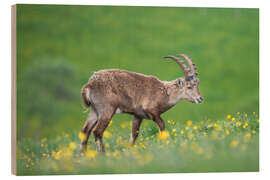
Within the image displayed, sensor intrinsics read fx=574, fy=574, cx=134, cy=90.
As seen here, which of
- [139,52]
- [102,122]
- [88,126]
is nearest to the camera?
[102,122]

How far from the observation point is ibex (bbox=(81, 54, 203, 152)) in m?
13.6

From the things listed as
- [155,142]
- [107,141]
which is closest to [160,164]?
[155,142]

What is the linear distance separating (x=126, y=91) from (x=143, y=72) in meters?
0.88

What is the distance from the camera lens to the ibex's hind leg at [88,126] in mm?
13789

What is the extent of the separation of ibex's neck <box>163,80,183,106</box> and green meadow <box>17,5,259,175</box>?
1.33 feet

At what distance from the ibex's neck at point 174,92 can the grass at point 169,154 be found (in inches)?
21.6

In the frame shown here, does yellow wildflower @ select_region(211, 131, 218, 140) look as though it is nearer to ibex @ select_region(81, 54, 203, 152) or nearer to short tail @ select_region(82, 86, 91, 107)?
ibex @ select_region(81, 54, 203, 152)

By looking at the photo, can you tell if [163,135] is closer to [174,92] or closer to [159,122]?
[159,122]

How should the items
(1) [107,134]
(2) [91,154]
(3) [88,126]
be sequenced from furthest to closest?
(1) [107,134] → (3) [88,126] → (2) [91,154]

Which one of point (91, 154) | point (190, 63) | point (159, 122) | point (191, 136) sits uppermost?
point (190, 63)

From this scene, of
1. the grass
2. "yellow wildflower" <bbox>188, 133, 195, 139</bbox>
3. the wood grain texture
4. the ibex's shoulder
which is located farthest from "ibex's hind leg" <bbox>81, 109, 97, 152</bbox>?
"yellow wildflower" <bbox>188, 133, 195, 139</bbox>

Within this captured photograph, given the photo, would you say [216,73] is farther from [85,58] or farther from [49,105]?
[49,105]

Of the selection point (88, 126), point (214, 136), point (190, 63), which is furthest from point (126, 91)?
point (214, 136)

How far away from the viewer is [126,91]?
13.9 metres
